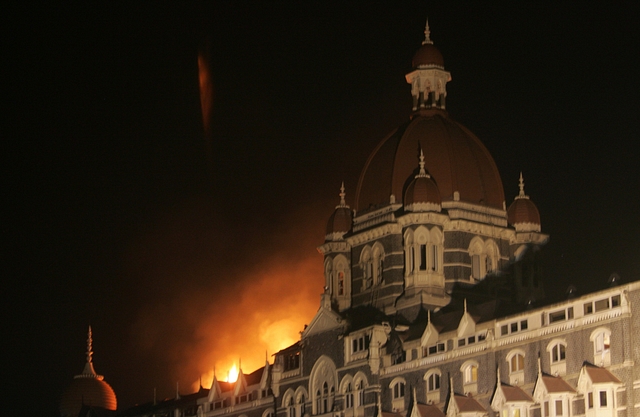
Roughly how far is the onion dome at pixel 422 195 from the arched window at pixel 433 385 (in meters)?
13.5

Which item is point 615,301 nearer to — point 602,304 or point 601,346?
point 602,304

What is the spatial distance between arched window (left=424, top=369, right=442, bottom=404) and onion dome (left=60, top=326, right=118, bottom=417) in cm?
4964

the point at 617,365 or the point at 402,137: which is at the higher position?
the point at 402,137

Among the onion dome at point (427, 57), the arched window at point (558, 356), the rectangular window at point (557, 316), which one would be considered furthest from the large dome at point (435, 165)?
the arched window at point (558, 356)

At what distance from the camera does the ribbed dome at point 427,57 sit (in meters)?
100

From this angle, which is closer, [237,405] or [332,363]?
[332,363]

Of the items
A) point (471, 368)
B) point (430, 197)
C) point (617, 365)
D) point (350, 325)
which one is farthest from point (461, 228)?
point (617, 365)

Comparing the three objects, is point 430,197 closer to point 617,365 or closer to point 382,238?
point 382,238

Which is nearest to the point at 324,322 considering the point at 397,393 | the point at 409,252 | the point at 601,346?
the point at 409,252

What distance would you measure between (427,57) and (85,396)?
45472 millimetres

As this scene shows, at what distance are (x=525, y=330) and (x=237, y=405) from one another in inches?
1194

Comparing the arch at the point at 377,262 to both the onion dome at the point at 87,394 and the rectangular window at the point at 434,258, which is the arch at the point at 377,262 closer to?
the rectangular window at the point at 434,258

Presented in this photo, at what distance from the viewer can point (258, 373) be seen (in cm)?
10312

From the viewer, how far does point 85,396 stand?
126m
